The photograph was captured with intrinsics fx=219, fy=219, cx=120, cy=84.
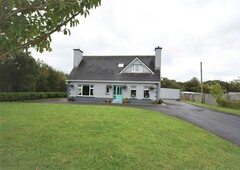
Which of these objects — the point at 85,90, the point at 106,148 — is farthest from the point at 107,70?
the point at 106,148

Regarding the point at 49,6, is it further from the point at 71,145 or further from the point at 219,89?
the point at 219,89

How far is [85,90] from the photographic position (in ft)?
93.8

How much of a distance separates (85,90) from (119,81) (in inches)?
188

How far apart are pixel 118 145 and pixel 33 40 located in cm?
438

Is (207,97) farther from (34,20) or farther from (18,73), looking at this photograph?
(34,20)

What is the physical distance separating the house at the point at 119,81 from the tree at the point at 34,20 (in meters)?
24.2

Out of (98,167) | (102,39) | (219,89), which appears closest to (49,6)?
(98,167)

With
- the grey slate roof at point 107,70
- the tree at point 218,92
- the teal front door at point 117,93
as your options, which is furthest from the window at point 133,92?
the tree at point 218,92

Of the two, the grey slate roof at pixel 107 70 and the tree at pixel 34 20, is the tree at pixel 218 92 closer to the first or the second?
the grey slate roof at pixel 107 70

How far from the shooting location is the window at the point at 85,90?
28.4 metres

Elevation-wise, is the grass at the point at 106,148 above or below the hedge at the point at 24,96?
below

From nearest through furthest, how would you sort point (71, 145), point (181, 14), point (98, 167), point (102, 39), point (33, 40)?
1. point (33, 40)
2. point (98, 167)
3. point (71, 145)
4. point (181, 14)
5. point (102, 39)

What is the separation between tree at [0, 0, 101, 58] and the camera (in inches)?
88.6

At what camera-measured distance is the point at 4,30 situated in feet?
8.17
